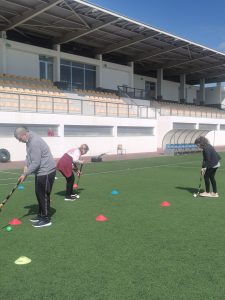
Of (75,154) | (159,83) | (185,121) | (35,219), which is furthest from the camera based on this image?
(159,83)

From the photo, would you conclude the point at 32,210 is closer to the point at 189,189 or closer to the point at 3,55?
the point at 189,189

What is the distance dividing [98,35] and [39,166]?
2886 centimetres

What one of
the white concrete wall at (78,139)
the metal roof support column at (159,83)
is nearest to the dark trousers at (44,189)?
the white concrete wall at (78,139)

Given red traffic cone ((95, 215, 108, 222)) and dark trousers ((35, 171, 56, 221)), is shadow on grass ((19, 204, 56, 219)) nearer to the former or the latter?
dark trousers ((35, 171, 56, 221))

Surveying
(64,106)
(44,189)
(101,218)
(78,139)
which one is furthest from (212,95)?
(44,189)

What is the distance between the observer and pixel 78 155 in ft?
28.9

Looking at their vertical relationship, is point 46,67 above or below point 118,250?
above

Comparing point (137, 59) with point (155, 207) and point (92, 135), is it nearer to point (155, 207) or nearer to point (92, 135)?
point (92, 135)

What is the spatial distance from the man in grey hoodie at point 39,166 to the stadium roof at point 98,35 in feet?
69.8

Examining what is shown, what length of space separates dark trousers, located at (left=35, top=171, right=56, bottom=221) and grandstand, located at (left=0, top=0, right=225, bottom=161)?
14.5 meters

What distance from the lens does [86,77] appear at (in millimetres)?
35938

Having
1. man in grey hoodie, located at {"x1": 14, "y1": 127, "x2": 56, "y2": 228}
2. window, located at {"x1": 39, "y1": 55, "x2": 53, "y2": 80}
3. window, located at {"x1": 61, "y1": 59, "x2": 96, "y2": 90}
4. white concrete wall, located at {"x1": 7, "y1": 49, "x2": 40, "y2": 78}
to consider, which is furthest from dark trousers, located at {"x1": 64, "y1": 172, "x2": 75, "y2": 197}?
window, located at {"x1": 39, "y1": 55, "x2": 53, "y2": 80}

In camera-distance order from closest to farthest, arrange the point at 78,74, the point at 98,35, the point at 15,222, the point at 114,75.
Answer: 1. the point at 15,222
2. the point at 98,35
3. the point at 78,74
4. the point at 114,75

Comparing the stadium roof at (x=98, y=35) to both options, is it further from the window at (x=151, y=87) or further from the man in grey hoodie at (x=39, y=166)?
the man in grey hoodie at (x=39, y=166)
